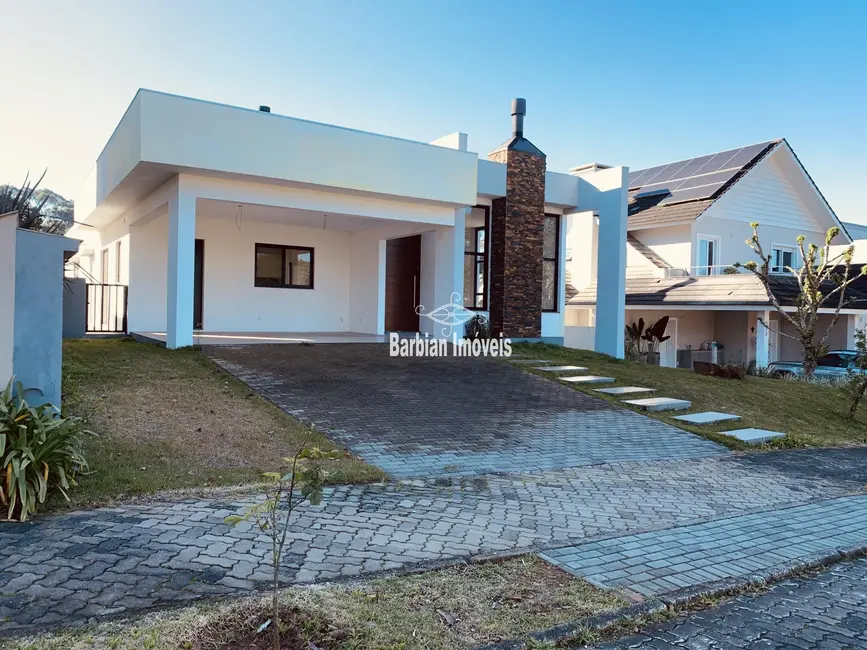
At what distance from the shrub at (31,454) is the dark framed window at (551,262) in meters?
15.0

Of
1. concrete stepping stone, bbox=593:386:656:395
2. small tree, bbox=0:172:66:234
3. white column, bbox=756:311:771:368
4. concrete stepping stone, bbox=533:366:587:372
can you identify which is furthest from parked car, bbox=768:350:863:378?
small tree, bbox=0:172:66:234

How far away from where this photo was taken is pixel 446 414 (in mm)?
9766

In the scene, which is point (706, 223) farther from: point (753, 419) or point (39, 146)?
point (39, 146)

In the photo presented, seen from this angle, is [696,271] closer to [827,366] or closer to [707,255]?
[707,255]

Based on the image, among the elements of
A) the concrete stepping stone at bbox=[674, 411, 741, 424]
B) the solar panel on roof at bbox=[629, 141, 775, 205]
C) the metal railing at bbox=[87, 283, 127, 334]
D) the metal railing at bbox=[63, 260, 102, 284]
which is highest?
the solar panel on roof at bbox=[629, 141, 775, 205]

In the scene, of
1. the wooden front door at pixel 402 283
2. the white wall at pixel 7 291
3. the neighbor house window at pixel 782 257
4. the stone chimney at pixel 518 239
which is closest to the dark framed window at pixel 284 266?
the wooden front door at pixel 402 283

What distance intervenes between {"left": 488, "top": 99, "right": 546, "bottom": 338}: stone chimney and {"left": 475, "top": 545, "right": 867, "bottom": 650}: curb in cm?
1274

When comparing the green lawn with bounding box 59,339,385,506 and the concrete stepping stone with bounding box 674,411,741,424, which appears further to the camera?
the concrete stepping stone with bounding box 674,411,741,424

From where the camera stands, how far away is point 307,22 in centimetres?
1332

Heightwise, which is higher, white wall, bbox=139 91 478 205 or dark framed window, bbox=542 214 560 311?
white wall, bbox=139 91 478 205

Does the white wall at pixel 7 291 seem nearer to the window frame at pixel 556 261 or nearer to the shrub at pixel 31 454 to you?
the shrub at pixel 31 454

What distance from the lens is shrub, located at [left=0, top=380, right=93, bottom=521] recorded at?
497cm

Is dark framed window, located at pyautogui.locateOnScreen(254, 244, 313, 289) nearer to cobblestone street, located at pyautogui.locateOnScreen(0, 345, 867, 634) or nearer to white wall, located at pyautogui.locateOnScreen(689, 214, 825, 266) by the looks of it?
cobblestone street, located at pyautogui.locateOnScreen(0, 345, 867, 634)

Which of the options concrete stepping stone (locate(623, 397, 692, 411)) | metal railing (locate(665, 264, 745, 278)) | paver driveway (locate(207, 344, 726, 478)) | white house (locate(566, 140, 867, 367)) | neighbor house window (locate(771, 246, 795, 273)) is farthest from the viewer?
neighbor house window (locate(771, 246, 795, 273))
